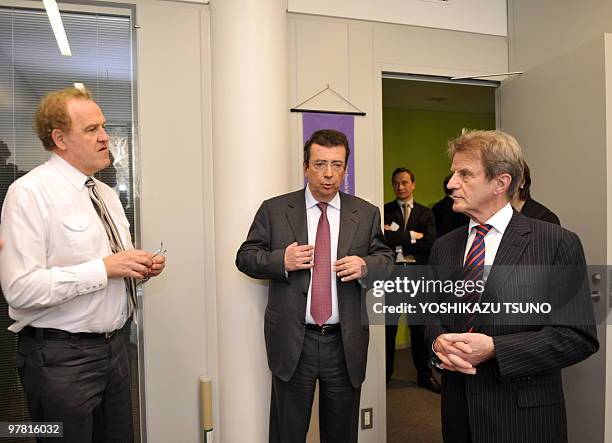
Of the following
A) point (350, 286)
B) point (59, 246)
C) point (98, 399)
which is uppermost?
point (59, 246)

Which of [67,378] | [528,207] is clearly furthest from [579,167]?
[67,378]

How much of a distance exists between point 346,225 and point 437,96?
13.1ft

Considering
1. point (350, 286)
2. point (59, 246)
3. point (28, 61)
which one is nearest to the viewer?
point (59, 246)

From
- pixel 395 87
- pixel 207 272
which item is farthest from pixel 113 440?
pixel 395 87

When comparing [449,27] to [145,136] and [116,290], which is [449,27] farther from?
[116,290]

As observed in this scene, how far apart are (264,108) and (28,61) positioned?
1212mm

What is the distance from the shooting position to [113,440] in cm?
186

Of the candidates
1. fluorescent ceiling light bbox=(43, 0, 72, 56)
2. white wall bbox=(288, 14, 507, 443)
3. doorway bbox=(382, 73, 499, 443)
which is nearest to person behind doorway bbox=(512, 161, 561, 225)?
white wall bbox=(288, 14, 507, 443)

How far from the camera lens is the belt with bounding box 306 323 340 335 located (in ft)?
7.02

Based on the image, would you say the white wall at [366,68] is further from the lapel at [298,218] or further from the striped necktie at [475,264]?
the striped necktie at [475,264]

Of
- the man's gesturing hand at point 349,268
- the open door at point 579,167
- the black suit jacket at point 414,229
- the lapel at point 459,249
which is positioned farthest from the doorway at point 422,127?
the lapel at point 459,249

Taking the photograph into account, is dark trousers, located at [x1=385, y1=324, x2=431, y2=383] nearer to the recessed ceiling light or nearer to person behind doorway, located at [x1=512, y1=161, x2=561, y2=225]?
person behind doorway, located at [x1=512, y1=161, x2=561, y2=225]

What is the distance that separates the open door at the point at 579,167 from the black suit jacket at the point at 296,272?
110 centimetres

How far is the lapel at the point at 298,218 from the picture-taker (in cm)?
221
